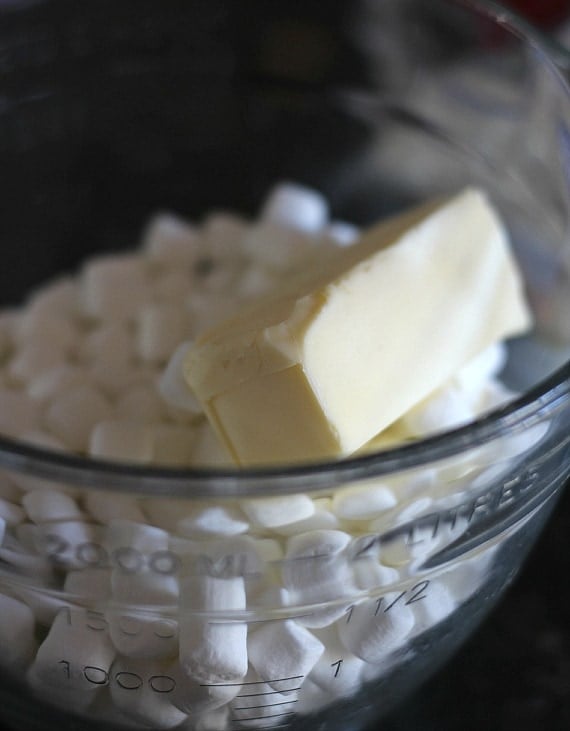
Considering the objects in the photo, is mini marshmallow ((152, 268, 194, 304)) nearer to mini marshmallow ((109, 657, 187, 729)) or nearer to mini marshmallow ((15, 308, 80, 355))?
mini marshmallow ((15, 308, 80, 355))

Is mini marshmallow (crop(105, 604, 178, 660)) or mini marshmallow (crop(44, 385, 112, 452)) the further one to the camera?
mini marshmallow (crop(44, 385, 112, 452))

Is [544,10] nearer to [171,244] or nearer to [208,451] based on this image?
[171,244]

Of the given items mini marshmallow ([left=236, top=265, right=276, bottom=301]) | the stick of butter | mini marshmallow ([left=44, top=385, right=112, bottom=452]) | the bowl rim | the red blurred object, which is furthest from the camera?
the red blurred object

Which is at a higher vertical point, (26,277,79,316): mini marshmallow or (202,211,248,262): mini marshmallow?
(202,211,248,262): mini marshmallow

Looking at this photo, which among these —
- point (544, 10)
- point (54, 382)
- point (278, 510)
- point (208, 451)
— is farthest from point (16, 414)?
point (544, 10)

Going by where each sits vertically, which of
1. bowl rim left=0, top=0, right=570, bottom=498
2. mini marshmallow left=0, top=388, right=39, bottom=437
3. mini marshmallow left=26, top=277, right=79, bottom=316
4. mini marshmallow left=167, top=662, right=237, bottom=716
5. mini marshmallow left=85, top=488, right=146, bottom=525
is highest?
bowl rim left=0, top=0, right=570, bottom=498

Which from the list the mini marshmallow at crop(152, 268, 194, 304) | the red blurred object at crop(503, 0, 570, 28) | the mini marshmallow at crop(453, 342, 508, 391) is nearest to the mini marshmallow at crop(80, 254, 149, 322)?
the mini marshmallow at crop(152, 268, 194, 304)

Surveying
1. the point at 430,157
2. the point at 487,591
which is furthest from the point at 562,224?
the point at 487,591
